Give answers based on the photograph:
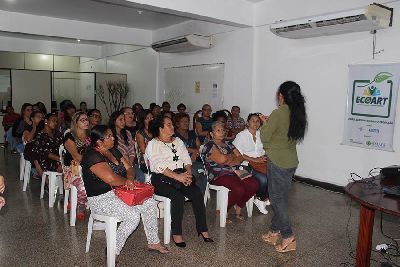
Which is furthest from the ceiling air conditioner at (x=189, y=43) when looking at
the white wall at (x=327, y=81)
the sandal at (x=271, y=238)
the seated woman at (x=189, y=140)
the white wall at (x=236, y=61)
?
the sandal at (x=271, y=238)

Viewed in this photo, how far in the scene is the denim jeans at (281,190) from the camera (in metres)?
3.22

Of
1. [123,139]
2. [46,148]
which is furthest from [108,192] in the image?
[46,148]

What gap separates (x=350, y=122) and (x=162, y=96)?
17.3 ft

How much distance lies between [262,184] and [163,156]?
52.1 inches

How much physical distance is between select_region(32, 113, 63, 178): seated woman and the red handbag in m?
2.06

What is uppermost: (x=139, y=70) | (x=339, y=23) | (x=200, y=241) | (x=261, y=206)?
(x=339, y=23)

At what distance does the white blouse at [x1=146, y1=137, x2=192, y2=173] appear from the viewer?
11.8ft

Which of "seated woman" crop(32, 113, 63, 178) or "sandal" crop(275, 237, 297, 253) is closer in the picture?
"sandal" crop(275, 237, 297, 253)

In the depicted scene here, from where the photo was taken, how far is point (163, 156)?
3635 mm

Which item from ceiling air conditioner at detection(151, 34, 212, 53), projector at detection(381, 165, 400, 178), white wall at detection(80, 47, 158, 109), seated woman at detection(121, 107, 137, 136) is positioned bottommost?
projector at detection(381, 165, 400, 178)

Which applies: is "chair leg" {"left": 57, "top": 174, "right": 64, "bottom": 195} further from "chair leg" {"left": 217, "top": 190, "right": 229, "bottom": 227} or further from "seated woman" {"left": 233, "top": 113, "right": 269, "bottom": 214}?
"seated woman" {"left": 233, "top": 113, "right": 269, "bottom": 214}

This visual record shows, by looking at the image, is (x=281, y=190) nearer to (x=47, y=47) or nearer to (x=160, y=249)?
(x=160, y=249)

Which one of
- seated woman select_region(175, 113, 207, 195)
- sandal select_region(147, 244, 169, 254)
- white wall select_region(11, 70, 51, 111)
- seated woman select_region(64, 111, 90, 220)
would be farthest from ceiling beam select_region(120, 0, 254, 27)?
white wall select_region(11, 70, 51, 111)

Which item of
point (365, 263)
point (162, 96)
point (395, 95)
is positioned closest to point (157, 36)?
point (162, 96)
